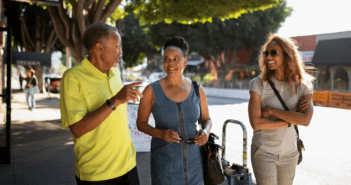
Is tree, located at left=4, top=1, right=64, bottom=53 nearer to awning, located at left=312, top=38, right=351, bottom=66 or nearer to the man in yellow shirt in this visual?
the man in yellow shirt

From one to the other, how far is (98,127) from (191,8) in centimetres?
916

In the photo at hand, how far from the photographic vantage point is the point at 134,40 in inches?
1622

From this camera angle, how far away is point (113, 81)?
2.03m

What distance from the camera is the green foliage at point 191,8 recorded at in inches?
393

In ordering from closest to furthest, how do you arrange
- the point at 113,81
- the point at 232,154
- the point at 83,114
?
1. the point at 83,114
2. the point at 113,81
3. the point at 232,154

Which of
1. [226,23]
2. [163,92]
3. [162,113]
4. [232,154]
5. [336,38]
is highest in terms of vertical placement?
[226,23]

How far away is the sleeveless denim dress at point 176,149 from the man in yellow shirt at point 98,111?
0.31 m

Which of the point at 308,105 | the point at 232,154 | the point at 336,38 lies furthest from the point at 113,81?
the point at 336,38

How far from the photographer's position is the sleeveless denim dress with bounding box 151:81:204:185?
223 centimetres

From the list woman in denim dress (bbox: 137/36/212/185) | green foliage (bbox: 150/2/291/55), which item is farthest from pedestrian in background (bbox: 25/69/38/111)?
green foliage (bbox: 150/2/291/55)

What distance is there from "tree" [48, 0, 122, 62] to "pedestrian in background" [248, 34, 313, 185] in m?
7.12

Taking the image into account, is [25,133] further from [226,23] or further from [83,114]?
[226,23]

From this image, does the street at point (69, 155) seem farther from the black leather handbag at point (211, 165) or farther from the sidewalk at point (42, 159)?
the black leather handbag at point (211, 165)

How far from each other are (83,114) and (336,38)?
Result: 29.3m
